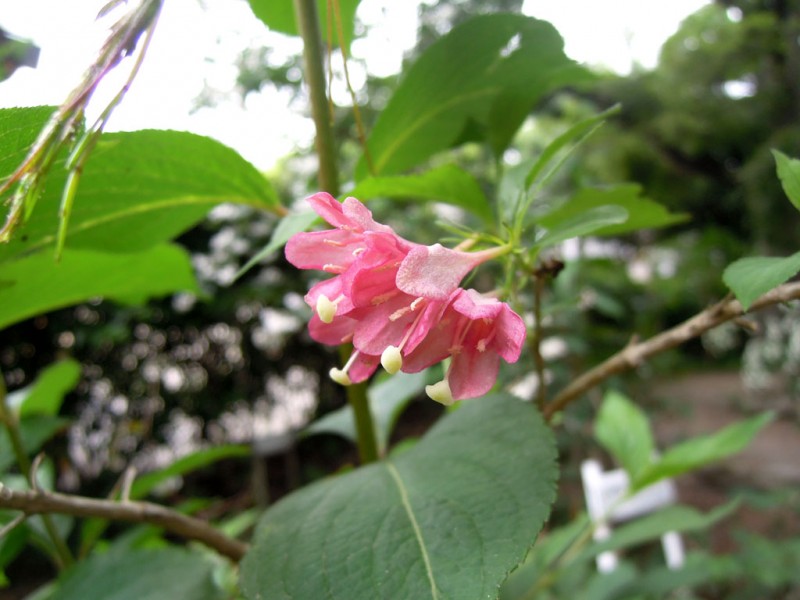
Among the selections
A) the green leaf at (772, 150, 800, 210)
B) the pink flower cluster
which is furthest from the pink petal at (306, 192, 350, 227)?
the green leaf at (772, 150, 800, 210)

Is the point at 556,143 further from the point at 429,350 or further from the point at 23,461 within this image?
the point at 23,461

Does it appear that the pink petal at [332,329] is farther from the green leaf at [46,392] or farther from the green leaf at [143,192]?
the green leaf at [46,392]

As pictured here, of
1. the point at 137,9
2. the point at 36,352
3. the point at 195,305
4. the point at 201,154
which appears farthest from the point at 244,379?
the point at 137,9

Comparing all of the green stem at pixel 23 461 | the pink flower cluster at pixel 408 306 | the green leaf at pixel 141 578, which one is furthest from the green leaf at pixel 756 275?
the green stem at pixel 23 461

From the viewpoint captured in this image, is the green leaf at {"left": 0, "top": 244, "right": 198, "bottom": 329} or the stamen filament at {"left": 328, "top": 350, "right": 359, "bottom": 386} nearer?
the stamen filament at {"left": 328, "top": 350, "right": 359, "bottom": 386}

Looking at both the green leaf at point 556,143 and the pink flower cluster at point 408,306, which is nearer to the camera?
the pink flower cluster at point 408,306

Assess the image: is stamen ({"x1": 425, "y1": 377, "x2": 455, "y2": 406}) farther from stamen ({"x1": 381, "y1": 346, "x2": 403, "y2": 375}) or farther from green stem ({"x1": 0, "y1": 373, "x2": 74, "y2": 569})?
green stem ({"x1": 0, "y1": 373, "x2": 74, "y2": 569})
